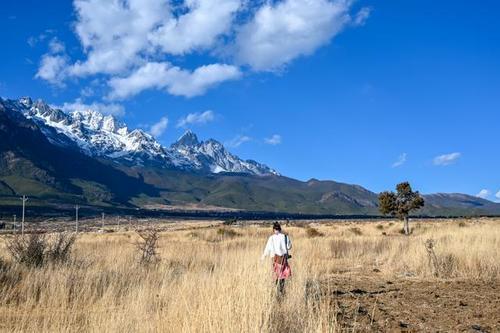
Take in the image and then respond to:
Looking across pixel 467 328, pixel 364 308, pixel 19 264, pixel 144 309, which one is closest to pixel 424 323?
pixel 467 328

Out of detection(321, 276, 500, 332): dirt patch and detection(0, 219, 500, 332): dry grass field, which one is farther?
detection(321, 276, 500, 332): dirt patch

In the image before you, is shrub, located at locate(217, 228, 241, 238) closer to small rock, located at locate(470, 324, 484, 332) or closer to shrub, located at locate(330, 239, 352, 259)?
shrub, located at locate(330, 239, 352, 259)

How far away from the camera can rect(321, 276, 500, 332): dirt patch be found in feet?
25.0

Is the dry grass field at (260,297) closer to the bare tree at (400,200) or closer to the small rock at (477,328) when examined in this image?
the small rock at (477,328)

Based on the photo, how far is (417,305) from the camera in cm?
920

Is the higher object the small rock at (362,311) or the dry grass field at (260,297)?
the dry grass field at (260,297)

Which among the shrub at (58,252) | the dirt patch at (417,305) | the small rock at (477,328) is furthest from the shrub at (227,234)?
the small rock at (477,328)

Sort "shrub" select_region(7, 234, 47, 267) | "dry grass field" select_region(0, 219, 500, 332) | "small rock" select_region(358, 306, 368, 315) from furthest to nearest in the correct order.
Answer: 1. "shrub" select_region(7, 234, 47, 267)
2. "small rock" select_region(358, 306, 368, 315)
3. "dry grass field" select_region(0, 219, 500, 332)

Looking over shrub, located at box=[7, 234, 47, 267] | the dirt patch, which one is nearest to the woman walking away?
the dirt patch

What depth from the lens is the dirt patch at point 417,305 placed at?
762 cm

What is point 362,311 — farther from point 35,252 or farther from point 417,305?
point 35,252

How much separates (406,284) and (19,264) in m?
8.43

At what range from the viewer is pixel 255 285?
7609 millimetres

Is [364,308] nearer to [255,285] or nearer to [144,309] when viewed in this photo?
[255,285]
